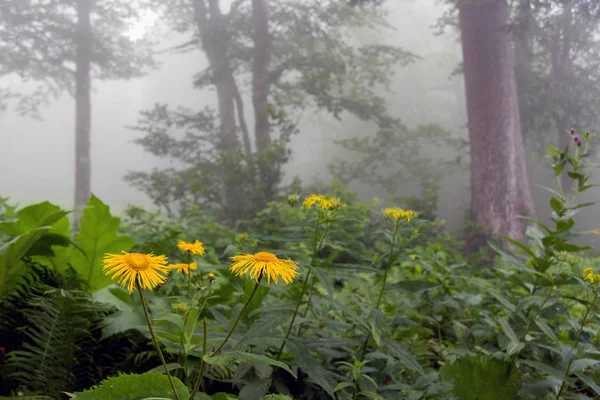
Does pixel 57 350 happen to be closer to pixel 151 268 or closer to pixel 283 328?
pixel 283 328

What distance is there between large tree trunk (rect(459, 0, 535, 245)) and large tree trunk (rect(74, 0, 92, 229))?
4.78 meters

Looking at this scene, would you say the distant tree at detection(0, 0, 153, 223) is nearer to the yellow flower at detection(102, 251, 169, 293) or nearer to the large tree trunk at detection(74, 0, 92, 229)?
the large tree trunk at detection(74, 0, 92, 229)

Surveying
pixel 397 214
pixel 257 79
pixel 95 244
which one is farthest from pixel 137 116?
pixel 397 214

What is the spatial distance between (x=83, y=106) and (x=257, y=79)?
2.76 meters

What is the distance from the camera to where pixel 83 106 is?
6.12 m

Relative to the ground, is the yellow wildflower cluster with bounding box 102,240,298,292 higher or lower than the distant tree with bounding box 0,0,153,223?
lower

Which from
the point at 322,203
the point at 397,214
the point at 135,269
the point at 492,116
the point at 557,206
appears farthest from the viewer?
the point at 492,116

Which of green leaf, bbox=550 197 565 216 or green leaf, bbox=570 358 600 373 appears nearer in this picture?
green leaf, bbox=570 358 600 373

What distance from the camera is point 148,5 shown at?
5.91 m

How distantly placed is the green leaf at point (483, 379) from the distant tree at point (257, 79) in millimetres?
Result: 4087

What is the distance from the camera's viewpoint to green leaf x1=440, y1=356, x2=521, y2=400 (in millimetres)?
739

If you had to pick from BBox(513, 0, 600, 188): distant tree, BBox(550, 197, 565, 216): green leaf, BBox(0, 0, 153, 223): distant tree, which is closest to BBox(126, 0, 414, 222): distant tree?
BBox(0, 0, 153, 223): distant tree

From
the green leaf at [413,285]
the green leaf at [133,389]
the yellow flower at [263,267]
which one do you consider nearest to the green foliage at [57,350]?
the green leaf at [133,389]

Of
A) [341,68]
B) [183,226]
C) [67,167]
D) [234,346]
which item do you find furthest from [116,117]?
[234,346]
